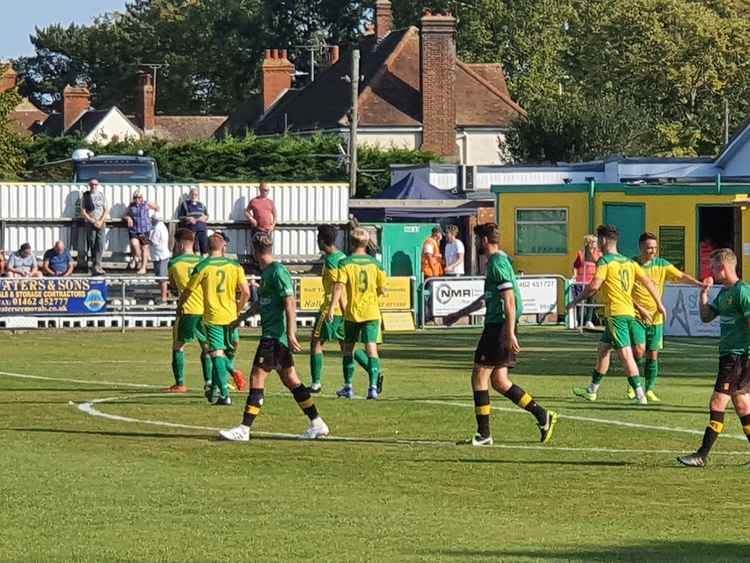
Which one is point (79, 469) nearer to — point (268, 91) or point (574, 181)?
point (574, 181)

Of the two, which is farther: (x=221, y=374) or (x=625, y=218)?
(x=625, y=218)

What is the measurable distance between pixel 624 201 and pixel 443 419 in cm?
2635

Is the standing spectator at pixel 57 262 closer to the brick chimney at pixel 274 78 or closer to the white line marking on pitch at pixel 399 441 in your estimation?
the white line marking on pitch at pixel 399 441

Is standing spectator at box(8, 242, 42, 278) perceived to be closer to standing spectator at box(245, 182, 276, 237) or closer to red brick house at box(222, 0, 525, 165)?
standing spectator at box(245, 182, 276, 237)

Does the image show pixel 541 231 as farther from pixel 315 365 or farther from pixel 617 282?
pixel 617 282

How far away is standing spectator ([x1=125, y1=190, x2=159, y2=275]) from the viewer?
41.3 m

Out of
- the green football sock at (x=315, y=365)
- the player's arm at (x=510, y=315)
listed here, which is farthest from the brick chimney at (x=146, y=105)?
the player's arm at (x=510, y=315)

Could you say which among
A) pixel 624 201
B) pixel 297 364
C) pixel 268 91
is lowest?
pixel 297 364

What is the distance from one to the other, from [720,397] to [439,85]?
59.6m

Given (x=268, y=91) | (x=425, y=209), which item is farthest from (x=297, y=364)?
(x=268, y=91)

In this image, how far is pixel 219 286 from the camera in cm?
2019

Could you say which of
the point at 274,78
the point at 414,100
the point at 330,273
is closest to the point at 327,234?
the point at 330,273

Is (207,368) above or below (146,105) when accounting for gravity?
below

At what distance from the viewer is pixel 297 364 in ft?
95.4
